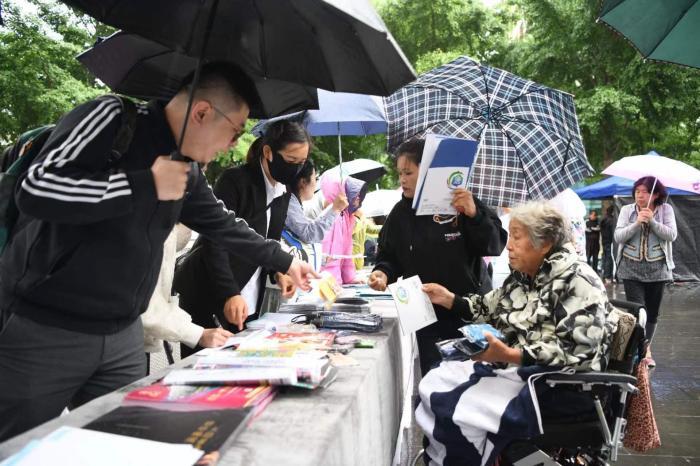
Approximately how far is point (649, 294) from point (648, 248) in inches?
18.0

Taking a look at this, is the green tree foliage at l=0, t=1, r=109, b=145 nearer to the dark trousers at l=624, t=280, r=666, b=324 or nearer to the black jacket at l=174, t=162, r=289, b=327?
the black jacket at l=174, t=162, r=289, b=327

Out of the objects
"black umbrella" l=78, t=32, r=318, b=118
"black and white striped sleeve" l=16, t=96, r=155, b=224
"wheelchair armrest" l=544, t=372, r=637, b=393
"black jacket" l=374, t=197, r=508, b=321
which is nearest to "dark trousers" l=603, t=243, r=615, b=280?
"black jacket" l=374, t=197, r=508, b=321

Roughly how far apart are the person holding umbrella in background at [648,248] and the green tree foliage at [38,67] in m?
9.36

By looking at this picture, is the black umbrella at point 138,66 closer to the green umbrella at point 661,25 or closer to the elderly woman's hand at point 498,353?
the elderly woman's hand at point 498,353

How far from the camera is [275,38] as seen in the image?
7.31ft

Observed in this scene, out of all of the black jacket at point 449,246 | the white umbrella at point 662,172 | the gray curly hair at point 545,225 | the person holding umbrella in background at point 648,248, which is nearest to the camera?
the gray curly hair at point 545,225

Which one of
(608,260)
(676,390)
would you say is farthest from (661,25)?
(608,260)

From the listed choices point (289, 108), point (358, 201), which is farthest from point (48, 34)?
point (289, 108)

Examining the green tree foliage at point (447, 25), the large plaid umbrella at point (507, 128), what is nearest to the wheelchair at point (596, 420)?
the large plaid umbrella at point (507, 128)

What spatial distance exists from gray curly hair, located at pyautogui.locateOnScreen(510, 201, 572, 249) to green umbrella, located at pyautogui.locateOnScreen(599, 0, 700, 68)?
140 centimetres

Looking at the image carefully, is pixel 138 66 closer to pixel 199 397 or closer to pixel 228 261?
pixel 228 261

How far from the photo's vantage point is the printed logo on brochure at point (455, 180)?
297 cm

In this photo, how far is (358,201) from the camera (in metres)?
5.43

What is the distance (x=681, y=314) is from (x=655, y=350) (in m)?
3.06
